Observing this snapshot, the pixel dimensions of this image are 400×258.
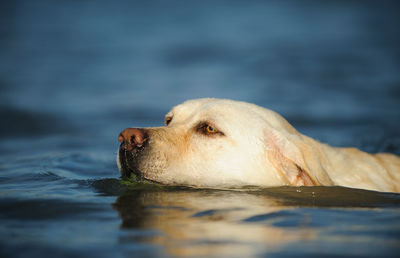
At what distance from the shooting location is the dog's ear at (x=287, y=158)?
5.22 metres

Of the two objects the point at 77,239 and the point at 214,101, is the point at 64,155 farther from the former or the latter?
the point at 77,239

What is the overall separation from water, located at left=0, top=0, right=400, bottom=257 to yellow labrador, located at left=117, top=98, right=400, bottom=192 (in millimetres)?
187

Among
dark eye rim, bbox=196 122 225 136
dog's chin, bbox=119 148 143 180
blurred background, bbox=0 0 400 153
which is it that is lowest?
dog's chin, bbox=119 148 143 180

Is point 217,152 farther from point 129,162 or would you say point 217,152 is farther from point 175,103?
point 175,103

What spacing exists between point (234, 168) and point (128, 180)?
3.45 ft

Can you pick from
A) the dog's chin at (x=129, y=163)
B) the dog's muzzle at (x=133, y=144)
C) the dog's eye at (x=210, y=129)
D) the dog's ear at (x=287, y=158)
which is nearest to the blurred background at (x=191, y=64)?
the dog's chin at (x=129, y=163)

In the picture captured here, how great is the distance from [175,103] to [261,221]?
32.0 ft

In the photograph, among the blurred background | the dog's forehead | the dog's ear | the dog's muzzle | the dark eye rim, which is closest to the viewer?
the dog's muzzle

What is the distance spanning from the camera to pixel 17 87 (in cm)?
1514

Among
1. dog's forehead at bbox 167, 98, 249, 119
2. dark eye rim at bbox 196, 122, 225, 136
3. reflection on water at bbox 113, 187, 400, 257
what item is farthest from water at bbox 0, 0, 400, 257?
dog's forehead at bbox 167, 98, 249, 119

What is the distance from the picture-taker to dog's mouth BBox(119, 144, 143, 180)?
5.02m

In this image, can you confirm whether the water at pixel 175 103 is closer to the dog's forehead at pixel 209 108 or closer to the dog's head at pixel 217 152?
the dog's head at pixel 217 152

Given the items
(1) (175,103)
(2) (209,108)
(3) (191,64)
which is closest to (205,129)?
(2) (209,108)

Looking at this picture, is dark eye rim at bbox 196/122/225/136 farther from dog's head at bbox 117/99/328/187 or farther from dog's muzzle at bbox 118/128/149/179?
dog's muzzle at bbox 118/128/149/179
